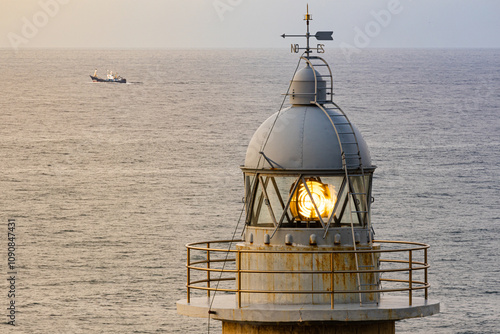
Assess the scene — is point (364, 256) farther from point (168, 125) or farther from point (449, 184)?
point (168, 125)

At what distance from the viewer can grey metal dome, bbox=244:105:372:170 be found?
11.2m

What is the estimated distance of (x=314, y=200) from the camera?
11.2 metres

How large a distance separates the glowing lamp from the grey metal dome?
213 mm

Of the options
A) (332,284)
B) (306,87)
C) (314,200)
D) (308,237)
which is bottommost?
(332,284)

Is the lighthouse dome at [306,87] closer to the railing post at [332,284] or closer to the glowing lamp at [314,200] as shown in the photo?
the glowing lamp at [314,200]

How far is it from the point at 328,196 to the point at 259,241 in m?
0.81

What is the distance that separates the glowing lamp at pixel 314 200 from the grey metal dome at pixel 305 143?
8.4 inches

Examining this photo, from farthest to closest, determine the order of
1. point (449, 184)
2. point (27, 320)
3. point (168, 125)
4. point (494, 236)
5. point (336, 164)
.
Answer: point (168, 125)
point (449, 184)
point (494, 236)
point (27, 320)
point (336, 164)

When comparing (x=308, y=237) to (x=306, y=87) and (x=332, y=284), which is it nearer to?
(x=332, y=284)

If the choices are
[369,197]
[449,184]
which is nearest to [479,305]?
[449,184]

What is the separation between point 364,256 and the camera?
11352mm

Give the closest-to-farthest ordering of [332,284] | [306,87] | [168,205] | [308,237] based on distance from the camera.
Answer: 1. [332,284]
2. [308,237]
3. [306,87]
4. [168,205]

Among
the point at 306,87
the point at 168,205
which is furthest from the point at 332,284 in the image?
the point at 168,205

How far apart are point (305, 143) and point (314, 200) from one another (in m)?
0.56
